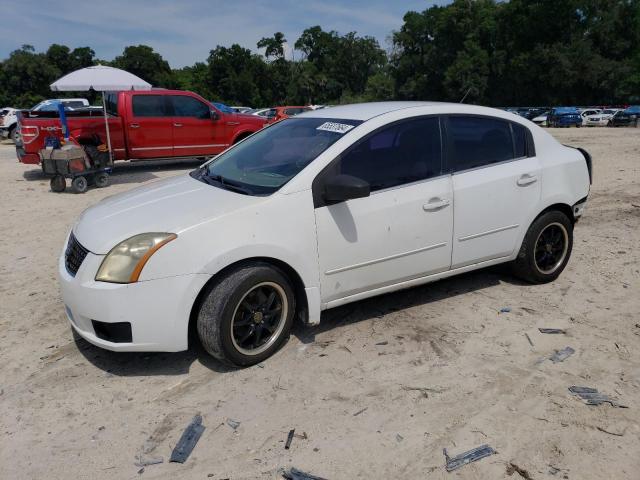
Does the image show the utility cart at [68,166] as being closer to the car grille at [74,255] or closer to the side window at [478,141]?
the car grille at [74,255]

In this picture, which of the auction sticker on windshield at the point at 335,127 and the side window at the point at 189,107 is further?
the side window at the point at 189,107

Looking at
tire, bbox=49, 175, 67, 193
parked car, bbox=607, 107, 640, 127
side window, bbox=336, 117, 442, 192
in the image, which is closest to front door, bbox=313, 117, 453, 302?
side window, bbox=336, 117, 442, 192

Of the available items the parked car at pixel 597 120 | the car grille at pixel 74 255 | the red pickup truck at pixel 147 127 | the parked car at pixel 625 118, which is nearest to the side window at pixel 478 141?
the car grille at pixel 74 255

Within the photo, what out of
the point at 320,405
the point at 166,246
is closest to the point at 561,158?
the point at 320,405

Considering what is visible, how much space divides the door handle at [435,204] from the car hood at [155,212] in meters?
1.27

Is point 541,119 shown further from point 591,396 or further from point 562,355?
point 591,396

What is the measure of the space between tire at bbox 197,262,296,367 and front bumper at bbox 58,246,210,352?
133 mm

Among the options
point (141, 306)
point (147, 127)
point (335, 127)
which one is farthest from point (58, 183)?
point (141, 306)

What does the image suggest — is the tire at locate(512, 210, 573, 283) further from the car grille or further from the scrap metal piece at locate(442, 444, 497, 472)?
the car grille

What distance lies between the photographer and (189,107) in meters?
12.8

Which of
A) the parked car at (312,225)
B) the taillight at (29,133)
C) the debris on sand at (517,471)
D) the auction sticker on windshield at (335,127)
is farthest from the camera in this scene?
the taillight at (29,133)

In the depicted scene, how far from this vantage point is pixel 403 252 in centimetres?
397

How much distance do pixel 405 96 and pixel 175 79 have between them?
3497 cm

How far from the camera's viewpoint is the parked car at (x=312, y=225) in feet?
10.7
